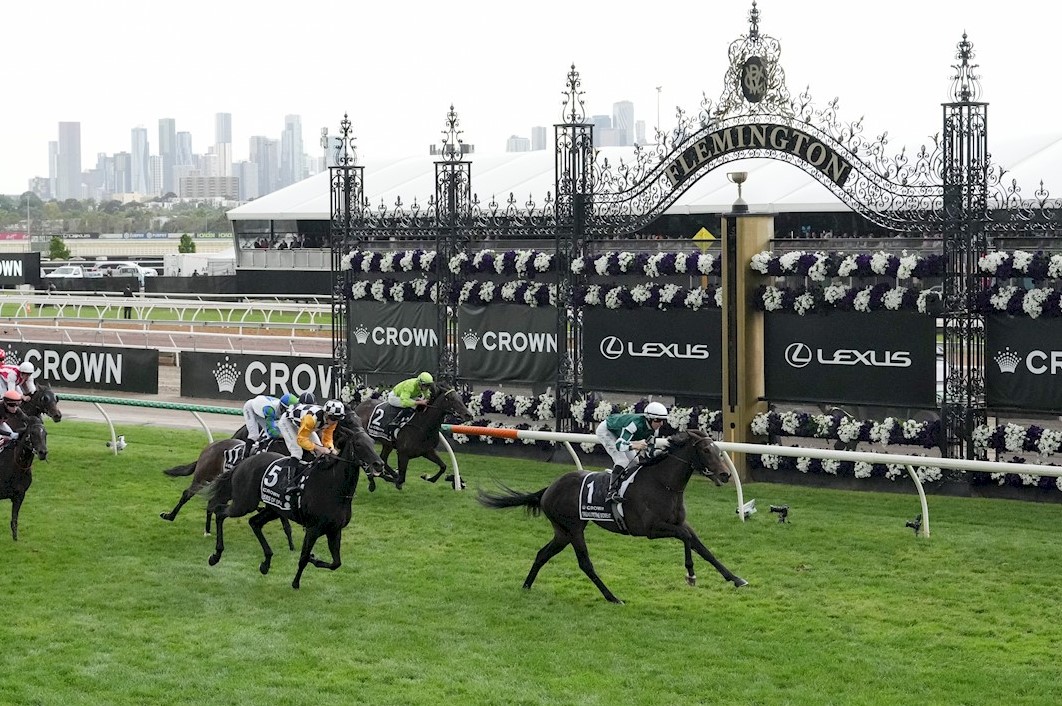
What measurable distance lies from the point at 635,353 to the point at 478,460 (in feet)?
6.68

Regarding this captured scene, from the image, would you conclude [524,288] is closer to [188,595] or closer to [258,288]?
[188,595]

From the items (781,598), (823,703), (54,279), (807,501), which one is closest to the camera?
(823,703)

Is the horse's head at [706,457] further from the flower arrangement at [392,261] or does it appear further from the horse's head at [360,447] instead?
the flower arrangement at [392,261]

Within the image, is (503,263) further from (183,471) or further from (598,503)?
(598,503)

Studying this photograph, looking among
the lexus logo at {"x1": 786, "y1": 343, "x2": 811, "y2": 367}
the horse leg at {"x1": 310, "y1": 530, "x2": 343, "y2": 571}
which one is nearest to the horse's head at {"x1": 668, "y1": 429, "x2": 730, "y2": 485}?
the horse leg at {"x1": 310, "y1": 530, "x2": 343, "y2": 571}

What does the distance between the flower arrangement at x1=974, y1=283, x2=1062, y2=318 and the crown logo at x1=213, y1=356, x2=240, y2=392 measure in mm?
10246

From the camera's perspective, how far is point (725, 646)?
8.05 meters

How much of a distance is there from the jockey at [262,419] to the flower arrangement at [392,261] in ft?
16.4

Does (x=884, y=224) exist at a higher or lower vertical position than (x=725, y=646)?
higher

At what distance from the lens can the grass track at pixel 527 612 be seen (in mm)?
7398

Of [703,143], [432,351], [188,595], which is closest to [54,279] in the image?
[432,351]

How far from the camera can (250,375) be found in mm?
19000

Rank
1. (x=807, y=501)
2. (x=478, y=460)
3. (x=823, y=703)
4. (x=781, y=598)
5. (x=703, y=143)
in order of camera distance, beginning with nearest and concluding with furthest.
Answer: (x=823, y=703) < (x=781, y=598) < (x=807, y=501) < (x=703, y=143) < (x=478, y=460)

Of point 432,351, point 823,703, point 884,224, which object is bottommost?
point 823,703
